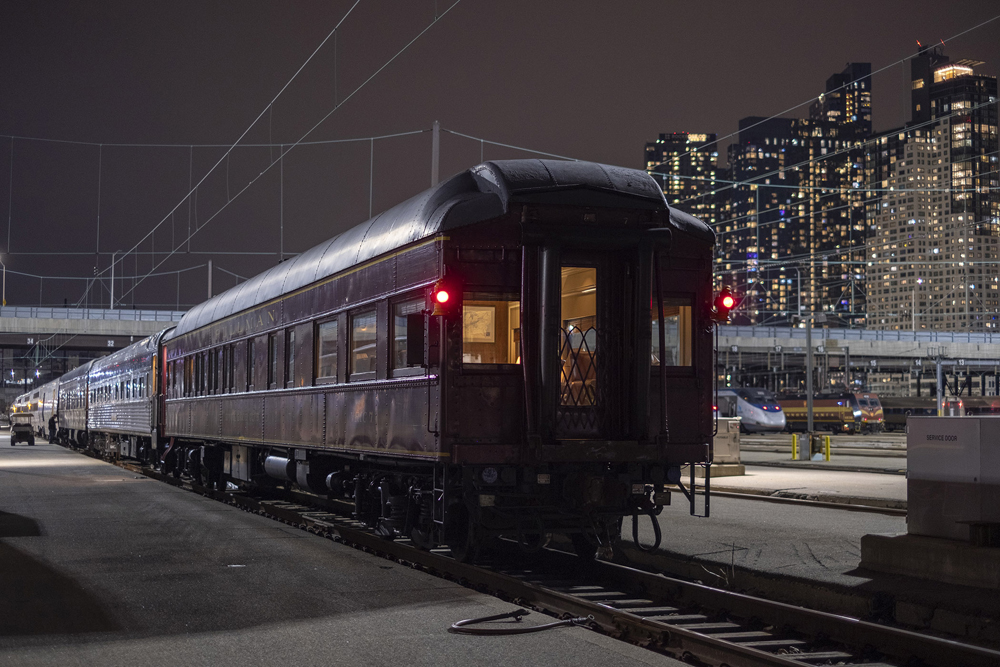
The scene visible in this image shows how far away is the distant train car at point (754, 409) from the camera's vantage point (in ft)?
207

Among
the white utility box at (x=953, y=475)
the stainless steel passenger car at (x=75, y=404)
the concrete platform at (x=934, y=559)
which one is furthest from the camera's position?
the stainless steel passenger car at (x=75, y=404)

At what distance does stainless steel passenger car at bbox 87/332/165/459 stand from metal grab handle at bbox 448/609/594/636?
19.6 meters

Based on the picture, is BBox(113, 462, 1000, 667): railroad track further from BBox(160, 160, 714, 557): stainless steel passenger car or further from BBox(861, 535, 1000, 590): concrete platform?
BBox(861, 535, 1000, 590): concrete platform

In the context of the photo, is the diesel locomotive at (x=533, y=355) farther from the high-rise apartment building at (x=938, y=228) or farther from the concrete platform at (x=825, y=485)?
the high-rise apartment building at (x=938, y=228)

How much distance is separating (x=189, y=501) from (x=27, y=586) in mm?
9703

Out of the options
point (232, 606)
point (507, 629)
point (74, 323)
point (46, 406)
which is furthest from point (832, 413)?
point (507, 629)

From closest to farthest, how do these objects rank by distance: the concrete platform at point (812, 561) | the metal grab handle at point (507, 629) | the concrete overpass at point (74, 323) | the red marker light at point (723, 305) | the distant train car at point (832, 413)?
the metal grab handle at point (507, 629) < the concrete platform at point (812, 561) < the red marker light at point (723, 305) < the distant train car at point (832, 413) < the concrete overpass at point (74, 323)

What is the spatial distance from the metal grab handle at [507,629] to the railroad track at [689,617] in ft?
0.42

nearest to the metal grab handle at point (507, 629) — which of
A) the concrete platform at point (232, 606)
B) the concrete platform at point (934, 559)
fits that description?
the concrete platform at point (232, 606)

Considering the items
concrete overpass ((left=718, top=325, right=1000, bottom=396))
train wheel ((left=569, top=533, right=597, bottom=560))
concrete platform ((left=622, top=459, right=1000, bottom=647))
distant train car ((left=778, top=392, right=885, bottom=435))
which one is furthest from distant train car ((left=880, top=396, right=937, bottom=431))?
train wheel ((left=569, top=533, right=597, bottom=560))

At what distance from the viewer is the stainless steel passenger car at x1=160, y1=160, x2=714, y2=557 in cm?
1023

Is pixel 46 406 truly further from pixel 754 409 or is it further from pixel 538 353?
pixel 538 353

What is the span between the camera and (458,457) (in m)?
10.1

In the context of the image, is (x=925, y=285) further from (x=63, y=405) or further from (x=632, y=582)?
(x=632, y=582)
